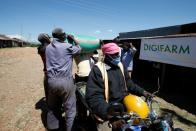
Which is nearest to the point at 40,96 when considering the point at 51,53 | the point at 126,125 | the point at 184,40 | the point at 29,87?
the point at 29,87

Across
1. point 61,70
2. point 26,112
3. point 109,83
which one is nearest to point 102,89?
point 109,83

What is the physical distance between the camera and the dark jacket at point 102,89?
8.53 feet

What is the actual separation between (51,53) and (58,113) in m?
1.35

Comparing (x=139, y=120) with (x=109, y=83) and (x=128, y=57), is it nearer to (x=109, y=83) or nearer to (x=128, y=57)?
(x=109, y=83)

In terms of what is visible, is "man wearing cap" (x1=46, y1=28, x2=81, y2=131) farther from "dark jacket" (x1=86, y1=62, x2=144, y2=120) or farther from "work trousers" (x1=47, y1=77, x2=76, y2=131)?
"dark jacket" (x1=86, y1=62, x2=144, y2=120)

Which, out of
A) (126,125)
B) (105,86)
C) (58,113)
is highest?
(105,86)

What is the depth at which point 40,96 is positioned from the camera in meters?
7.49

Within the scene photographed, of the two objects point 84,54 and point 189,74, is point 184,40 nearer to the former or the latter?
point 189,74

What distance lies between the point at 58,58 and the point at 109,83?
4.51 feet

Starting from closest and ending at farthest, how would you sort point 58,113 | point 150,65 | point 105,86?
point 105,86
point 58,113
point 150,65

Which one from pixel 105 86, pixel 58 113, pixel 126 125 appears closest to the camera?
pixel 126 125

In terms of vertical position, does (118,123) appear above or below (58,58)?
below

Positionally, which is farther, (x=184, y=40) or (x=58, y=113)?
(x=184, y=40)

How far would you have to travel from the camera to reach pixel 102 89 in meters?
2.77
